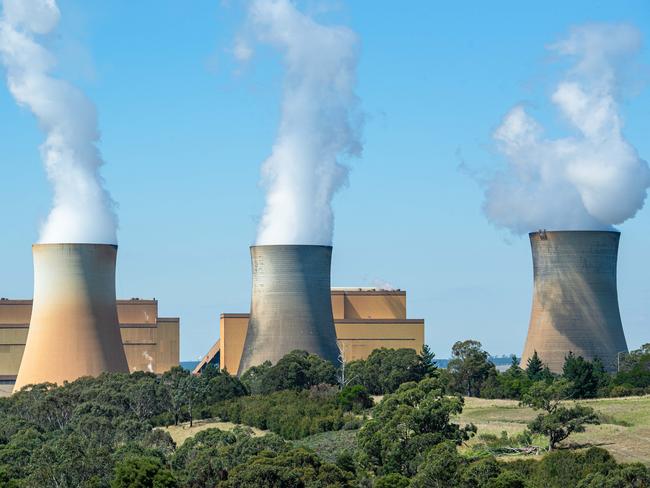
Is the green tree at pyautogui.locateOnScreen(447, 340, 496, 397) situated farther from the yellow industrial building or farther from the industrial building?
the yellow industrial building

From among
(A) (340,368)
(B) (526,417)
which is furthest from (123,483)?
(A) (340,368)

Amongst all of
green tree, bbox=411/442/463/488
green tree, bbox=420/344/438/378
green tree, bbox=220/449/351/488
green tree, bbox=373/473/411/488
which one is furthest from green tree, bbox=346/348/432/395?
green tree, bbox=373/473/411/488

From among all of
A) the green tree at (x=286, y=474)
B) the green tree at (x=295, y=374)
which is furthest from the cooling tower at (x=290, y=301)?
the green tree at (x=286, y=474)

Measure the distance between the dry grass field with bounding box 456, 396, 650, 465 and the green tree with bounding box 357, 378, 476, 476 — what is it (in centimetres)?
169

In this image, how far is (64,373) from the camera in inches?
1895

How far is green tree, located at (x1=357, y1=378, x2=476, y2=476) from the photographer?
34.3 meters

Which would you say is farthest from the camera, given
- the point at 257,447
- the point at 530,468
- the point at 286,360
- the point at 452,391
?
the point at 452,391

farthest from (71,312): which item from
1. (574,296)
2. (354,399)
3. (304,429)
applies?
(574,296)

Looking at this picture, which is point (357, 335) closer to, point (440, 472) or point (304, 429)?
point (304, 429)

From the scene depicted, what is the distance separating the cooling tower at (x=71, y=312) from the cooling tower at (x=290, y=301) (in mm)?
5907

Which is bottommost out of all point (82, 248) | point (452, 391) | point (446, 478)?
point (446, 478)

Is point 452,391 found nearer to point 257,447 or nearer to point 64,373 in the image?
point 64,373

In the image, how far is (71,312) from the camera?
155ft

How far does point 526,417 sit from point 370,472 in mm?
9267
